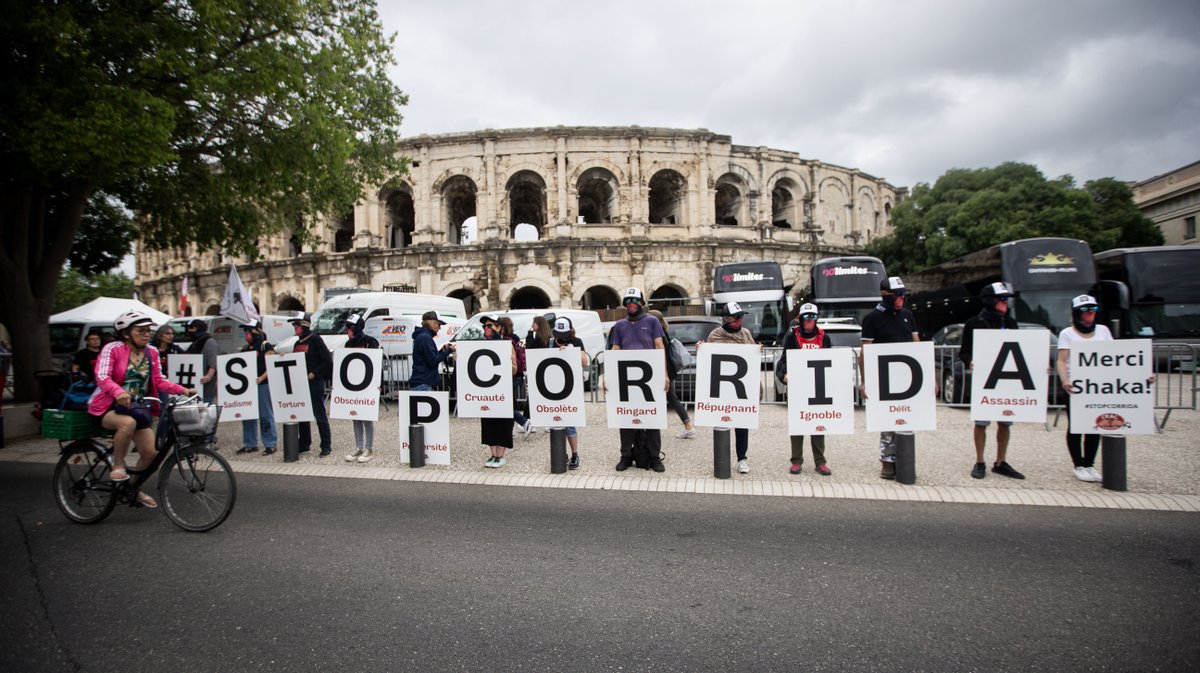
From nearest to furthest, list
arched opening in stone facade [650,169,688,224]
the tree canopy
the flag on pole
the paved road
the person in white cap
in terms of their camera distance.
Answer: the paved road
the person in white cap
the flag on pole
the tree canopy
arched opening in stone facade [650,169,688,224]

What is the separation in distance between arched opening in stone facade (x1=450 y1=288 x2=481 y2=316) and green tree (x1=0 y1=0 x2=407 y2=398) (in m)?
16.0

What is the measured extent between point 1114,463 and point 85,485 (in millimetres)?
10164

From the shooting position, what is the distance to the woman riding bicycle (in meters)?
4.86

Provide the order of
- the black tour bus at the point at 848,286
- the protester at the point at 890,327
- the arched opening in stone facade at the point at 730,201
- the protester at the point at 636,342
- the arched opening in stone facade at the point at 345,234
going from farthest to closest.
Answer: the arched opening in stone facade at the point at 345,234 → the arched opening in stone facade at the point at 730,201 → the black tour bus at the point at 848,286 → the protester at the point at 636,342 → the protester at the point at 890,327

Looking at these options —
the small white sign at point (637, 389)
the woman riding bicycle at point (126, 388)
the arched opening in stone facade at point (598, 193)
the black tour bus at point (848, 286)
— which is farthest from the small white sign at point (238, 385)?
the arched opening in stone facade at point (598, 193)

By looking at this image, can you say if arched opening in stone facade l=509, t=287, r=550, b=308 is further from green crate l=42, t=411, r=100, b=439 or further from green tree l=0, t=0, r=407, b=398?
green crate l=42, t=411, r=100, b=439

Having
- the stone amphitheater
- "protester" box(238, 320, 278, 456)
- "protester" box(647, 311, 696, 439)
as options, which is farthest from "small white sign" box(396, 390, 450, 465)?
the stone amphitheater

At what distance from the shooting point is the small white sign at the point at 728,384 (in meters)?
6.43

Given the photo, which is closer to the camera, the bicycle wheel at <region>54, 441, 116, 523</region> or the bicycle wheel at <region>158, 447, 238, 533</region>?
the bicycle wheel at <region>158, 447, 238, 533</region>

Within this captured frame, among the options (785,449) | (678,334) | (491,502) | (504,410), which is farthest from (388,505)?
(678,334)

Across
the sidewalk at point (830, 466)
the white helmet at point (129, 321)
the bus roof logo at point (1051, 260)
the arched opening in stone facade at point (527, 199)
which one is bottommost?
the sidewalk at point (830, 466)

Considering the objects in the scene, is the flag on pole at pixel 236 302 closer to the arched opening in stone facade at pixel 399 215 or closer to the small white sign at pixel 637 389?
the small white sign at pixel 637 389

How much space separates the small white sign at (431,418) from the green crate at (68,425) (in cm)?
299

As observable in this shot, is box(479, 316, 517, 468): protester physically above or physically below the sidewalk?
above
